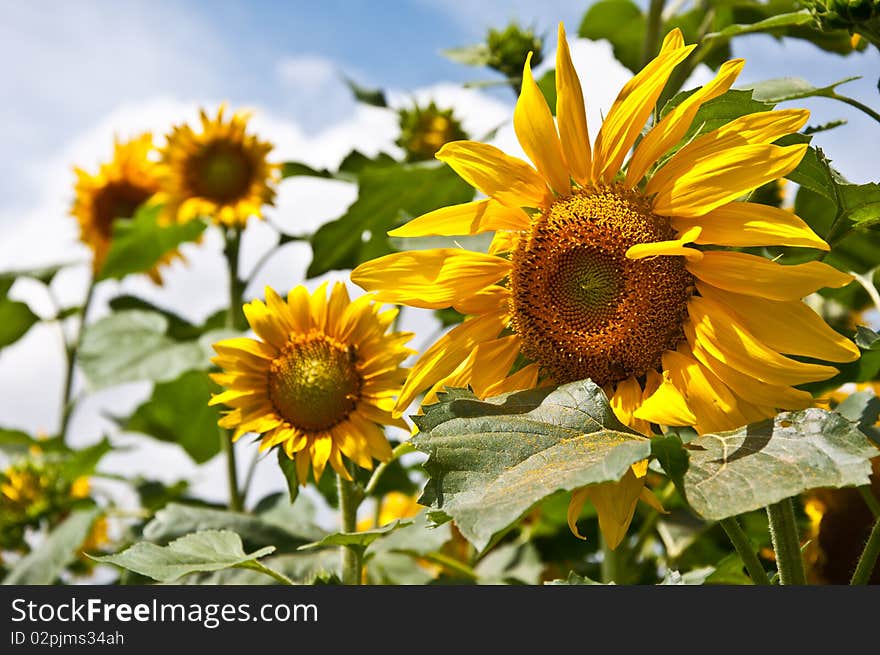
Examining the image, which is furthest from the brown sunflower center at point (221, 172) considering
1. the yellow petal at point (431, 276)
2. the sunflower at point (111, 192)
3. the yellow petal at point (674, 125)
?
the yellow petal at point (674, 125)

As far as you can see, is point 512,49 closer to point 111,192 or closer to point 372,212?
point 372,212

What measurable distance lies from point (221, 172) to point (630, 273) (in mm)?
1396

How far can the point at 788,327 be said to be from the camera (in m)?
0.77

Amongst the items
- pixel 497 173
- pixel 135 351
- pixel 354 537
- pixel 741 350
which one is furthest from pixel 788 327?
pixel 135 351

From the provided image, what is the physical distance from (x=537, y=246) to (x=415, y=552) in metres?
0.66

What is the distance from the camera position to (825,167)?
2.75ft

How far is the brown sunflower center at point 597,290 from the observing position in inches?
31.5

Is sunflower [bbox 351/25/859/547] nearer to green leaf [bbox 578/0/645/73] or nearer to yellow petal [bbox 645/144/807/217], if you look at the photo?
yellow petal [bbox 645/144/807/217]

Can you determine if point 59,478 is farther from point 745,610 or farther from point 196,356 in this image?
point 745,610

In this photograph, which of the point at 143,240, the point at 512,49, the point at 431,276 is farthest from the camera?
the point at 143,240

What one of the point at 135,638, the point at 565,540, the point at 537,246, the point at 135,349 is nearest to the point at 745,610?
the point at 537,246

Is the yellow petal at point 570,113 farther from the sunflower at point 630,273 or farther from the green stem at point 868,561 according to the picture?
the green stem at point 868,561

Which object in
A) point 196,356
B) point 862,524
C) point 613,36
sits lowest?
point 862,524

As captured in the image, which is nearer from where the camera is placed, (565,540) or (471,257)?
(471,257)
